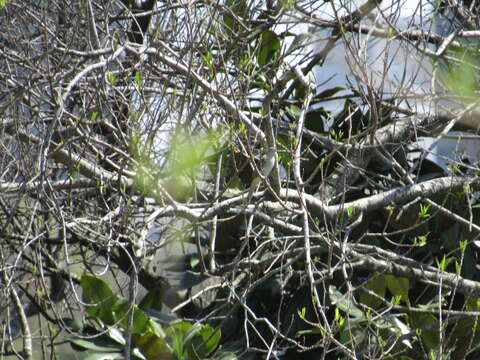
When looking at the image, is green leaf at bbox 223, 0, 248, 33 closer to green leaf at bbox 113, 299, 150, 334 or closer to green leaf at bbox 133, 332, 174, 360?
green leaf at bbox 113, 299, 150, 334

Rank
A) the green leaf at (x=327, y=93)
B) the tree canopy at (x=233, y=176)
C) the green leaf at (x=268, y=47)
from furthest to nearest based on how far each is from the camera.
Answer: the green leaf at (x=327, y=93), the green leaf at (x=268, y=47), the tree canopy at (x=233, y=176)

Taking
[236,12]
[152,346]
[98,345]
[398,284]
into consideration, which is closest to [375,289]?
[398,284]

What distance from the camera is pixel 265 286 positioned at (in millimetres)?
3707

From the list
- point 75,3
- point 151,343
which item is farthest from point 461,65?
point 151,343

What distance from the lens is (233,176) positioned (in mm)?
→ 2352

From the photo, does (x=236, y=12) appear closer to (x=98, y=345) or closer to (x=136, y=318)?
(x=136, y=318)

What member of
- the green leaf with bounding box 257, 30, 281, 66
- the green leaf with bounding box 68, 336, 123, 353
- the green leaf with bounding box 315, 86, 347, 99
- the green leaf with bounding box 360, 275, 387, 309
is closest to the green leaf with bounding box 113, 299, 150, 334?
the green leaf with bounding box 68, 336, 123, 353

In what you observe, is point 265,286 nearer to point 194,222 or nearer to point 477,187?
point 477,187

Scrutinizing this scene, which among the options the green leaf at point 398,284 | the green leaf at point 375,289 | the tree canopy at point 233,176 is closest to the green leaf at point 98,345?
the tree canopy at point 233,176

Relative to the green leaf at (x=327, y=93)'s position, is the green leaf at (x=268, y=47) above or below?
above

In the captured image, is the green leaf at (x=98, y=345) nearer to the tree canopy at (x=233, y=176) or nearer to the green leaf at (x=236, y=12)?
the tree canopy at (x=233, y=176)

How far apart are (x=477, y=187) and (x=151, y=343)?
1.82 meters

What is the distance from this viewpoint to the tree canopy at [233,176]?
230cm

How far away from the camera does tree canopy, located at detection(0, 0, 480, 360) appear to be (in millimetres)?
2303
